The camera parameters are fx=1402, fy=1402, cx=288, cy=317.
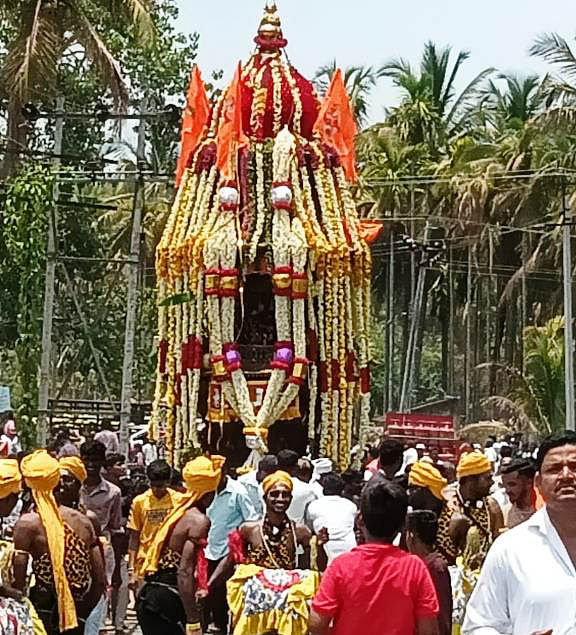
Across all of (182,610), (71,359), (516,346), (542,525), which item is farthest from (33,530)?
(516,346)

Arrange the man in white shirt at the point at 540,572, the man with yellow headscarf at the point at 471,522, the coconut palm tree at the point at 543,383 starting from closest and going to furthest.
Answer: the man in white shirt at the point at 540,572 → the man with yellow headscarf at the point at 471,522 → the coconut palm tree at the point at 543,383

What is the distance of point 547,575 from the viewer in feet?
14.5

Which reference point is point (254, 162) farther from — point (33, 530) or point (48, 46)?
point (33, 530)

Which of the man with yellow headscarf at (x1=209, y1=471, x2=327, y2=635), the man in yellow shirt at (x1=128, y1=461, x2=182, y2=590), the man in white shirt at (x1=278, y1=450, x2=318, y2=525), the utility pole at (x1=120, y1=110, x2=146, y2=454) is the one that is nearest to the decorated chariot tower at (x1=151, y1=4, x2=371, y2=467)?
the utility pole at (x1=120, y1=110, x2=146, y2=454)

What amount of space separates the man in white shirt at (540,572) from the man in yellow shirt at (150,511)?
4745 millimetres

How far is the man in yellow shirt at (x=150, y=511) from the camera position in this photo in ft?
30.5

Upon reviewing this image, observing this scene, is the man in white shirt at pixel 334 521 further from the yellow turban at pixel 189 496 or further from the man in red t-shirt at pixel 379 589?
the man in red t-shirt at pixel 379 589

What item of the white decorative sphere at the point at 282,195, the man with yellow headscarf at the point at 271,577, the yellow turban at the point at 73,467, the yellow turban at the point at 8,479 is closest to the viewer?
the yellow turban at the point at 8,479

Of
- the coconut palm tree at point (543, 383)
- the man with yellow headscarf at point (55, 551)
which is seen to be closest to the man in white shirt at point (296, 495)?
the man with yellow headscarf at point (55, 551)

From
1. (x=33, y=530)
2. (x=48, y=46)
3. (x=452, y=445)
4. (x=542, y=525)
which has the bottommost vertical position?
(x=452, y=445)

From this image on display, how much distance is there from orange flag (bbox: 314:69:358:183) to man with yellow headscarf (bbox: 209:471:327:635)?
57.7ft

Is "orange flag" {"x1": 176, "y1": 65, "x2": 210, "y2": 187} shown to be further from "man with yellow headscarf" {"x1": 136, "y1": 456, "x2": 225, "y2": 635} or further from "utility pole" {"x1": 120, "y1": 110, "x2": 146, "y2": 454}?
"man with yellow headscarf" {"x1": 136, "y1": 456, "x2": 225, "y2": 635}

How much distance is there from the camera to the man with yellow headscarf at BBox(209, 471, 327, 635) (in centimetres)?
754

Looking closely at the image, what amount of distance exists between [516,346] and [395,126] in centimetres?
812
